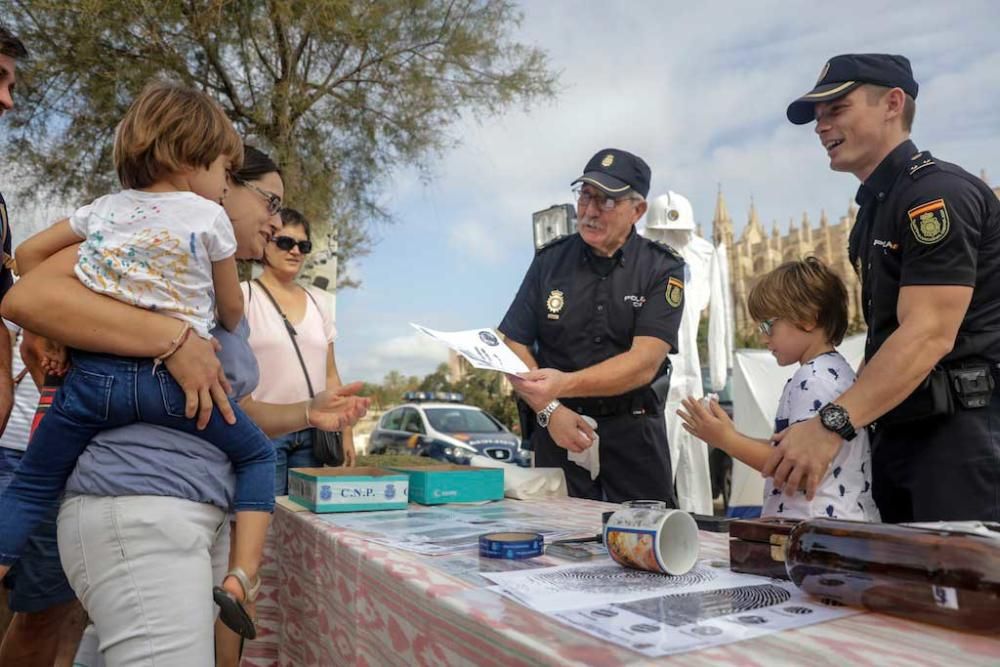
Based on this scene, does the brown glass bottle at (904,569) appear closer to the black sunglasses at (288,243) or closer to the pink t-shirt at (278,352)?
the pink t-shirt at (278,352)

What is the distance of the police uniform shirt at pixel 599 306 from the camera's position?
264cm

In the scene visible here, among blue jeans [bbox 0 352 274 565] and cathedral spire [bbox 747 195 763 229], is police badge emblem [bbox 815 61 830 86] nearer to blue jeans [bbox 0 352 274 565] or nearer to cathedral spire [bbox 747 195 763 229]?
blue jeans [bbox 0 352 274 565]

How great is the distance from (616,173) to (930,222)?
3.67 ft

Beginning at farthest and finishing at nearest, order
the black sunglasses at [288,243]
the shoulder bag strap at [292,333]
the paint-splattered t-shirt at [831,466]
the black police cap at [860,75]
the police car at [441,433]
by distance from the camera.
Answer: the police car at [441,433] → the black sunglasses at [288,243] → the shoulder bag strap at [292,333] → the black police cap at [860,75] → the paint-splattered t-shirt at [831,466]

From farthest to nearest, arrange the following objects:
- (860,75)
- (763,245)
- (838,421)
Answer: (763,245)
(860,75)
(838,421)

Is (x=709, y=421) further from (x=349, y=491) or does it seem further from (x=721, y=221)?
(x=721, y=221)

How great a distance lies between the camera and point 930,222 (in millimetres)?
1654

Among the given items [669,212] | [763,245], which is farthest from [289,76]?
[763,245]

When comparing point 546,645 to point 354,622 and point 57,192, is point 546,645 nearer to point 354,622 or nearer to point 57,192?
point 354,622

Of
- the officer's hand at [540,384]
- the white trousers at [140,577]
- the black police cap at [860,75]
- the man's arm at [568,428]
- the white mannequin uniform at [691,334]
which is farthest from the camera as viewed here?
the white mannequin uniform at [691,334]

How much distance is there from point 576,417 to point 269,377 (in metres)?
1.26

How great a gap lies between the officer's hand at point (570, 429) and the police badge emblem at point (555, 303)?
1.48 feet

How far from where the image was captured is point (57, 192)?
8047 millimetres

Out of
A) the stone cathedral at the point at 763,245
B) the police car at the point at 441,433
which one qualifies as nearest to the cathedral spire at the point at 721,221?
the stone cathedral at the point at 763,245
